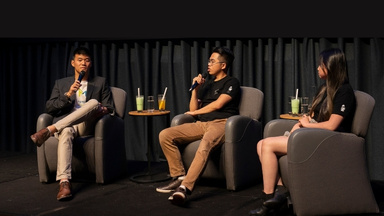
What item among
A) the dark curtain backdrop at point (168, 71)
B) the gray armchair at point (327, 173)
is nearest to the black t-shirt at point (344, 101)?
the gray armchair at point (327, 173)

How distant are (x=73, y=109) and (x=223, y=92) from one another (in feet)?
4.27

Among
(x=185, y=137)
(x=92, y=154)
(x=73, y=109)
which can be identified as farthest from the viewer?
(x=73, y=109)

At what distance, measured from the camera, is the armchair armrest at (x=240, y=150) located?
4.40m

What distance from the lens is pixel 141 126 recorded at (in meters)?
6.20

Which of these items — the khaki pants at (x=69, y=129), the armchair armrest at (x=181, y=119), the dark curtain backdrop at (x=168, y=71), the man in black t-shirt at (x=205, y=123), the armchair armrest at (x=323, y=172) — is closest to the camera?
the armchair armrest at (x=323, y=172)

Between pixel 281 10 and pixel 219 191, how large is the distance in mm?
1634

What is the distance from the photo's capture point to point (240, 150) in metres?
4.47

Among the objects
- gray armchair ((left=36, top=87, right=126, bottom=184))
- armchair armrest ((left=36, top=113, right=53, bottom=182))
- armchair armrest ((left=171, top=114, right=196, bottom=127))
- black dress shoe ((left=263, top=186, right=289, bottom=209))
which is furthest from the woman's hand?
armchair armrest ((left=36, top=113, right=53, bottom=182))

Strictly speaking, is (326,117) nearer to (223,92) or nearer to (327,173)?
(327,173)

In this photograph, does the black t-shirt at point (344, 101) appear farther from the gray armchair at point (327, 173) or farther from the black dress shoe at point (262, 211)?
the black dress shoe at point (262, 211)

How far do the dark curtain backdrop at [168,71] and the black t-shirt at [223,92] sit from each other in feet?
2.72

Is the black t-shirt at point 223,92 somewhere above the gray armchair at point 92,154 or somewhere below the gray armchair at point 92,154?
above

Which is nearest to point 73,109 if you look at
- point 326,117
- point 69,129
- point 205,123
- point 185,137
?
point 69,129

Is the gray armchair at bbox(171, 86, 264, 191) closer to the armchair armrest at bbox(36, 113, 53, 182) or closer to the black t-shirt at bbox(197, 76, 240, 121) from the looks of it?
the black t-shirt at bbox(197, 76, 240, 121)
